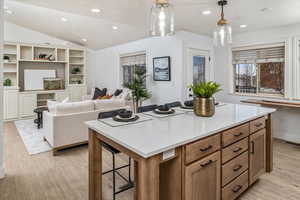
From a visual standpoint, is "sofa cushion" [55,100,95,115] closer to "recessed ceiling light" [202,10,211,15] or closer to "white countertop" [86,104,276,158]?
"white countertop" [86,104,276,158]

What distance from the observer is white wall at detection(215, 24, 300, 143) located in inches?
150

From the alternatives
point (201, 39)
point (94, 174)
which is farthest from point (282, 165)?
point (201, 39)

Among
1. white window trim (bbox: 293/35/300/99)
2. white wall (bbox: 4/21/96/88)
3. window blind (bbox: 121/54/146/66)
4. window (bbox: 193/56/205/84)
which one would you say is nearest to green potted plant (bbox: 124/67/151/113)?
window blind (bbox: 121/54/146/66)

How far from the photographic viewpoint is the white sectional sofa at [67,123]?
10.9 ft

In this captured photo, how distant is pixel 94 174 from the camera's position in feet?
6.05

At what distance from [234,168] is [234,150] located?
191mm

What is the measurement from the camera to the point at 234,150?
1878 millimetres

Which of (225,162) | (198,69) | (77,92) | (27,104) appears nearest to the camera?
(225,162)

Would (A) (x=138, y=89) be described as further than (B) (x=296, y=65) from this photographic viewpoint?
Yes

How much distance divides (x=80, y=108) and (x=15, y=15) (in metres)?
4.23

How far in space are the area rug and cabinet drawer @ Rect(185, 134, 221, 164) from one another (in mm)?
3116

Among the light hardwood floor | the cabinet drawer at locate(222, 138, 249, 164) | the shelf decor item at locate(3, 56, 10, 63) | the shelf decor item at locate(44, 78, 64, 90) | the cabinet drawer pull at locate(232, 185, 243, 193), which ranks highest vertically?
the shelf decor item at locate(3, 56, 10, 63)

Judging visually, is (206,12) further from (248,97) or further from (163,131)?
(163,131)

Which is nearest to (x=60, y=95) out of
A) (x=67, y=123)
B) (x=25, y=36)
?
(x=25, y=36)
